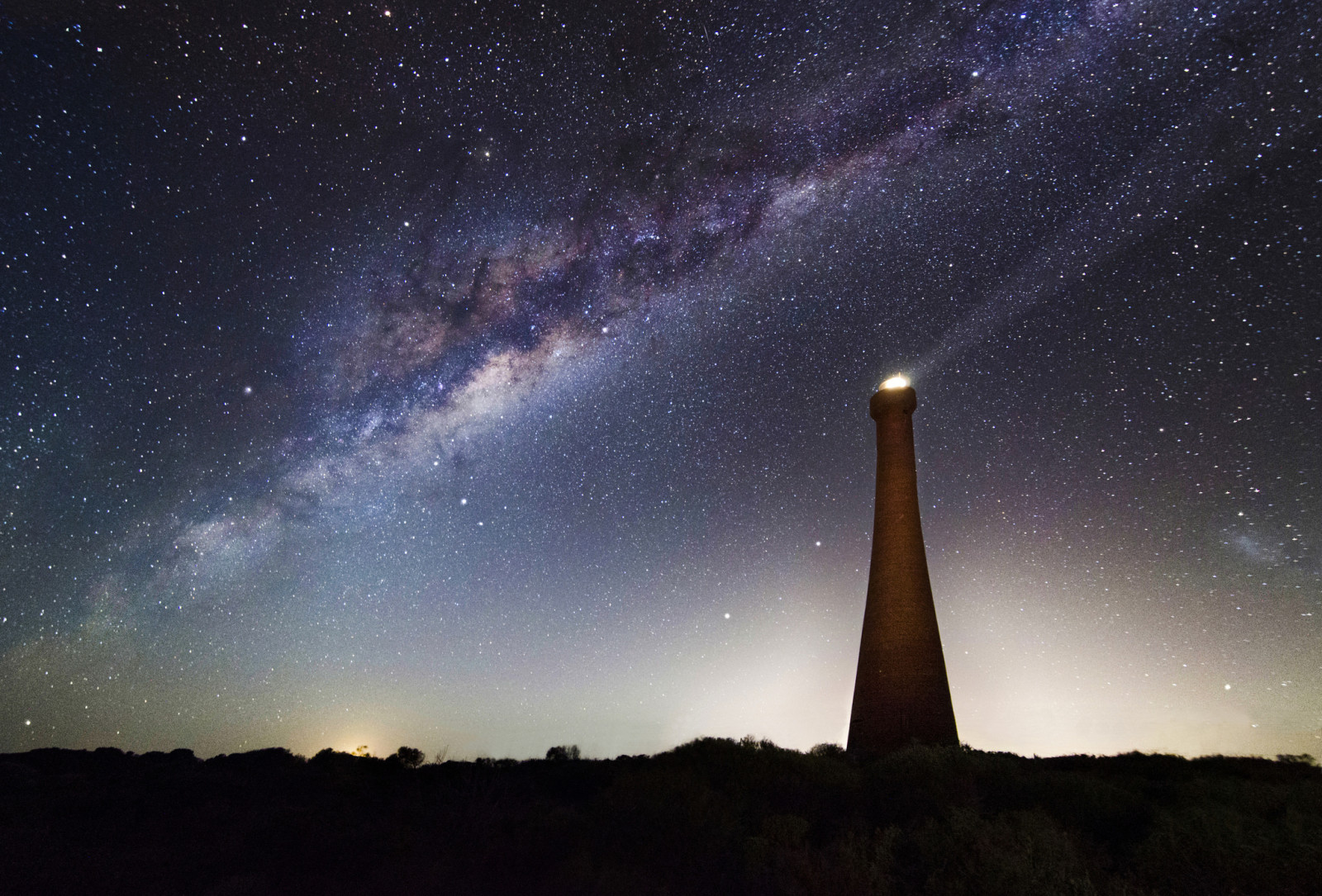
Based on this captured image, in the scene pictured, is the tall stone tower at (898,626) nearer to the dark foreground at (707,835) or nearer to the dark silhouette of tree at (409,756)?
the dark foreground at (707,835)

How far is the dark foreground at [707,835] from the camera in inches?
301

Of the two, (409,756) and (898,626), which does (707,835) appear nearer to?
Result: (898,626)

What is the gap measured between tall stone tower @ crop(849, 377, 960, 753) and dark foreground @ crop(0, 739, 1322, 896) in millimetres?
6848


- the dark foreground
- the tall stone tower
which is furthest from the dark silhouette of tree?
the tall stone tower

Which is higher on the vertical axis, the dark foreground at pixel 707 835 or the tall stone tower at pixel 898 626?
the tall stone tower at pixel 898 626

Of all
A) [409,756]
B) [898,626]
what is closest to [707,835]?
[898,626]

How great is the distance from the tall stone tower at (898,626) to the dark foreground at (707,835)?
6848 mm

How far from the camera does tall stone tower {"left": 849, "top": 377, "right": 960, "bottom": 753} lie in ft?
73.6

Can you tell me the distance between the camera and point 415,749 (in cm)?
2816

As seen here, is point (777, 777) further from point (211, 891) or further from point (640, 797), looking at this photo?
point (211, 891)

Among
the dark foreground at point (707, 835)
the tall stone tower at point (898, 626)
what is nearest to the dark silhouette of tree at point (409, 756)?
the dark foreground at point (707, 835)

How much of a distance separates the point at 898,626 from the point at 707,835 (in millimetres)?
16286

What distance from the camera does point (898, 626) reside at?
23922mm

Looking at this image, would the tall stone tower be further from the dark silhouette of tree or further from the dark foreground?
the dark silhouette of tree
